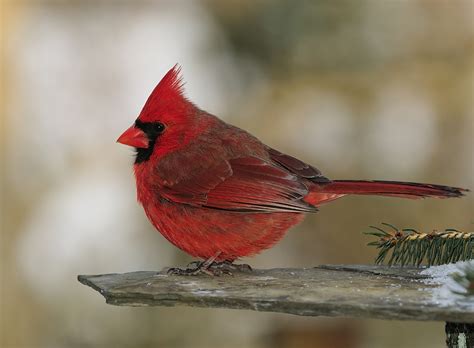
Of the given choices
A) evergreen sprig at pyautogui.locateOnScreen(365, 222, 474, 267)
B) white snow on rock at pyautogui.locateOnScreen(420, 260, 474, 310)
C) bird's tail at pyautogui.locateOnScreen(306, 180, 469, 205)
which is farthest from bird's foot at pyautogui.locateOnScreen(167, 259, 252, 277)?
white snow on rock at pyautogui.locateOnScreen(420, 260, 474, 310)

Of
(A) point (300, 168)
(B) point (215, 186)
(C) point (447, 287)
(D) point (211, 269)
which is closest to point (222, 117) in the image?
(A) point (300, 168)

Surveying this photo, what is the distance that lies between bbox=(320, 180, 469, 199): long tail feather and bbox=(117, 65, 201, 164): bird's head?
0.59 m

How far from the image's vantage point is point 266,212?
2760 mm

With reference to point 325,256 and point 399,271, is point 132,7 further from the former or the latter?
point 399,271

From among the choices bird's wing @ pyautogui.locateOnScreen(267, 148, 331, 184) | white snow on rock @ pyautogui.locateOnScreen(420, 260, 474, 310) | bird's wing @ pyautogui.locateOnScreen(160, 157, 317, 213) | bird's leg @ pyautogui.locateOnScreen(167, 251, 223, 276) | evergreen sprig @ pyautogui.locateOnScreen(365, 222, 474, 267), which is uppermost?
bird's wing @ pyautogui.locateOnScreen(267, 148, 331, 184)

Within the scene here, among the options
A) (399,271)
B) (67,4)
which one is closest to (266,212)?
(399,271)

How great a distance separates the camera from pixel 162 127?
10.2ft

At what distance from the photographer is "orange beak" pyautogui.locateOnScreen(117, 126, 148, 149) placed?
3.09 meters

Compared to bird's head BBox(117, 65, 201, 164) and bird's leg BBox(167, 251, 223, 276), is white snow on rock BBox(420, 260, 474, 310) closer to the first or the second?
bird's leg BBox(167, 251, 223, 276)

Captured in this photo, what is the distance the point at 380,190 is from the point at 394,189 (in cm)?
6

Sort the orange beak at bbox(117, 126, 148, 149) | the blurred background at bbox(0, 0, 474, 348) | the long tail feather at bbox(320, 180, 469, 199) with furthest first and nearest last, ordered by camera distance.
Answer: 1. the blurred background at bbox(0, 0, 474, 348)
2. the orange beak at bbox(117, 126, 148, 149)
3. the long tail feather at bbox(320, 180, 469, 199)

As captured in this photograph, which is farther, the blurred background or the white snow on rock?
the blurred background

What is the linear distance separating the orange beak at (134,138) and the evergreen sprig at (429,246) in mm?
1058

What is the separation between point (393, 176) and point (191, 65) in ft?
4.71
